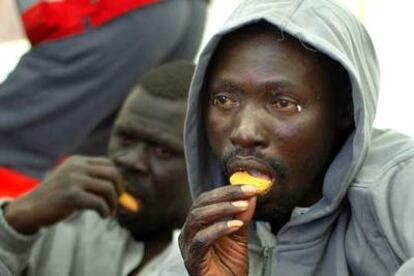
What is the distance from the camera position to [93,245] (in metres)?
2.16

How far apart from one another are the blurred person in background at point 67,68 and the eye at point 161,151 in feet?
1.25

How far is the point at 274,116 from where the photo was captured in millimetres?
1498

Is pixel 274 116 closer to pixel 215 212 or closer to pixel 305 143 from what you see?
pixel 305 143

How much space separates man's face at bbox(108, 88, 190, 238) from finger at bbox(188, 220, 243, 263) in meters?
0.77

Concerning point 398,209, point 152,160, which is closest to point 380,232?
point 398,209

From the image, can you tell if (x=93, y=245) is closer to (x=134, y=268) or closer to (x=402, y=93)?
(x=134, y=268)

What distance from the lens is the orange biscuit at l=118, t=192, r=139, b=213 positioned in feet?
7.13

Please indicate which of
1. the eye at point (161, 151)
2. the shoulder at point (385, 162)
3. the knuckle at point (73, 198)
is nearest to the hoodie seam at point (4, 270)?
the knuckle at point (73, 198)

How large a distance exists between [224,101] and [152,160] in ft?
2.31

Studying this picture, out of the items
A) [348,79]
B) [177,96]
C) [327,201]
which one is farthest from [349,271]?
[177,96]

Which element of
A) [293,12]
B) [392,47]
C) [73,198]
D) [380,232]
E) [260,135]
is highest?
[293,12]

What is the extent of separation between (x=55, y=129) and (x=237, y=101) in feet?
3.75

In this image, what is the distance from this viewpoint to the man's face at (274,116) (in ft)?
4.87

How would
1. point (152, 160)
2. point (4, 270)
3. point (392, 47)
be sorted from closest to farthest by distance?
point (4, 270) < point (152, 160) < point (392, 47)
